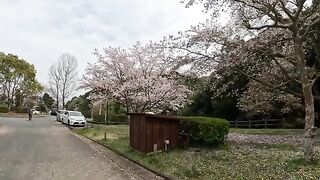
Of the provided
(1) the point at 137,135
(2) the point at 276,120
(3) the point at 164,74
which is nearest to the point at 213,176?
(1) the point at 137,135

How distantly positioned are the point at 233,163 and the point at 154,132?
3.98 meters

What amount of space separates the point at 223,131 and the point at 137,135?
135 inches

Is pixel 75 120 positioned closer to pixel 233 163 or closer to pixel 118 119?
pixel 118 119

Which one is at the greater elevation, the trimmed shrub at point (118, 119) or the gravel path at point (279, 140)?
the trimmed shrub at point (118, 119)

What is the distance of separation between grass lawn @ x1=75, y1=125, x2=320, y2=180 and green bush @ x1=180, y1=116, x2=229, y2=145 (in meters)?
0.40

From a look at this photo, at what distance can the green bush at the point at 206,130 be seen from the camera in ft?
46.3

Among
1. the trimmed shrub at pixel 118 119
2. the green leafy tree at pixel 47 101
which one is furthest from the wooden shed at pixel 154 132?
the green leafy tree at pixel 47 101

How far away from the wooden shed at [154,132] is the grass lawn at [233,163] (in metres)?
0.47

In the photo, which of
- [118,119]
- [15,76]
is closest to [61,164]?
[118,119]

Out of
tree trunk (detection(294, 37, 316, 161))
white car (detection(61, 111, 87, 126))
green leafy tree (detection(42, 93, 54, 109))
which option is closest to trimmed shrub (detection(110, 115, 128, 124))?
white car (detection(61, 111, 87, 126))

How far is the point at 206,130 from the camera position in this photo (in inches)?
557

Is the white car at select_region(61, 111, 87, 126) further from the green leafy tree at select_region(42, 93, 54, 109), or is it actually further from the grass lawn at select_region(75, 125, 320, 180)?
the green leafy tree at select_region(42, 93, 54, 109)

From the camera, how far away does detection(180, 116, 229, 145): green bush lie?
46.3ft

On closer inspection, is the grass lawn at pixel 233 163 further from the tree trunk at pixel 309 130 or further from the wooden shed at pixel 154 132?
the wooden shed at pixel 154 132
